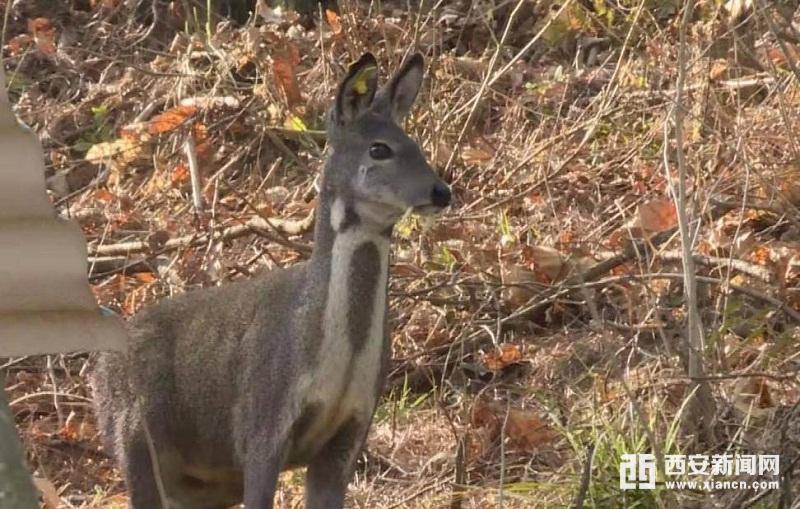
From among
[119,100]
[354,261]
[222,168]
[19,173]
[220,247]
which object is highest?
[119,100]

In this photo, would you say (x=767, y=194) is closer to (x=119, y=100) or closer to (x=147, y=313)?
(x=147, y=313)

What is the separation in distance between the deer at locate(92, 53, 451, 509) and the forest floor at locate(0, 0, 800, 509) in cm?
61

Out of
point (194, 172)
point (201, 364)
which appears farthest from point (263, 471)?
point (194, 172)

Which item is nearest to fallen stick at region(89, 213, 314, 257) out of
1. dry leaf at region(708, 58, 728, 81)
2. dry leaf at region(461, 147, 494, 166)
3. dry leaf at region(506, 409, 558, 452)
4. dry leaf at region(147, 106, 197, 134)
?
dry leaf at region(147, 106, 197, 134)

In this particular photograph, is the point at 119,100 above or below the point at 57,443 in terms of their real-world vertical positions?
above

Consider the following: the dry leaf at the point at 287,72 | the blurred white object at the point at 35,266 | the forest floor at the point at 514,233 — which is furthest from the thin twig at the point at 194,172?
the blurred white object at the point at 35,266

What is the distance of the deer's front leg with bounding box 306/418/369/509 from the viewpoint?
18.7 ft

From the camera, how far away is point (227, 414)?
5953mm

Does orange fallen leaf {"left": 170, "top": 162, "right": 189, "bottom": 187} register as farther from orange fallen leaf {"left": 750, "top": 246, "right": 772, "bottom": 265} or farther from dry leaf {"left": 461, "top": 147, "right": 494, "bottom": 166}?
orange fallen leaf {"left": 750, "top": 246, "right": 772, "bottom": 265}

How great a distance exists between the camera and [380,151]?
19.0 ft

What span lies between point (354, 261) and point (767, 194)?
9.88 ft

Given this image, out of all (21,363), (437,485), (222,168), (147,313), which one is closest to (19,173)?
(147,313)

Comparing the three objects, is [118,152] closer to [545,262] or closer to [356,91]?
[545,262]

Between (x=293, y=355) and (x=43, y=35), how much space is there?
19.1 feet
